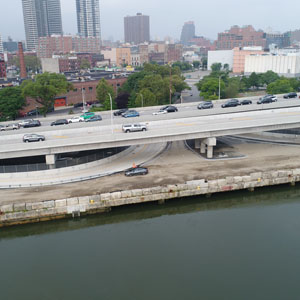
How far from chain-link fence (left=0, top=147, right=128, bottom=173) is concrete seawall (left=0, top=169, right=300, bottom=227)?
6465 millimetres

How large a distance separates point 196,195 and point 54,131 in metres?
17.9

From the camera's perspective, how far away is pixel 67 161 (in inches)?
1414

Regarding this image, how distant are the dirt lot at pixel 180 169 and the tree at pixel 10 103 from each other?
32546mm

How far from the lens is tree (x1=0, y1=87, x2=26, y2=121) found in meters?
60.7

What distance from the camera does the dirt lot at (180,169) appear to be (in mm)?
30891

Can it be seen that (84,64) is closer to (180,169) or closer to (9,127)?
(9,127)

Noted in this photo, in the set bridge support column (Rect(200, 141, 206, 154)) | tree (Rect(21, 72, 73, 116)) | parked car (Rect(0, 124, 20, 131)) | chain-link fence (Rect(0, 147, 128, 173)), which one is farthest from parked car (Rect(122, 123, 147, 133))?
tree (Rect(21, 72, 73, 116))

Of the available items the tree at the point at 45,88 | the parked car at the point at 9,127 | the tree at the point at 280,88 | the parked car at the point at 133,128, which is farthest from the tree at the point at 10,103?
the tree at the point at 280,88

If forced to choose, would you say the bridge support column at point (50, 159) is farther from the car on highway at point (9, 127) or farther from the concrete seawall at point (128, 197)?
the car on highway at point (9, 127)

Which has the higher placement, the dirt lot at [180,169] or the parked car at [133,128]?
the parked car at [133,128]

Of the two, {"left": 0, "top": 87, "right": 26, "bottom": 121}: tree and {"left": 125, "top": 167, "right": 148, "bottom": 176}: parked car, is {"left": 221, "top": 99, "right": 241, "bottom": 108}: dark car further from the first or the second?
{"left": 0, "top": 87, "right": 26, "bottom": 121}: tree

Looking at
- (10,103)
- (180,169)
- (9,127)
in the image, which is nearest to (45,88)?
(10,103)

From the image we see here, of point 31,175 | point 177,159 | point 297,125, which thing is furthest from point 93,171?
point 297,125

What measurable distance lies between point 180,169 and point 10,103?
3884 cm
